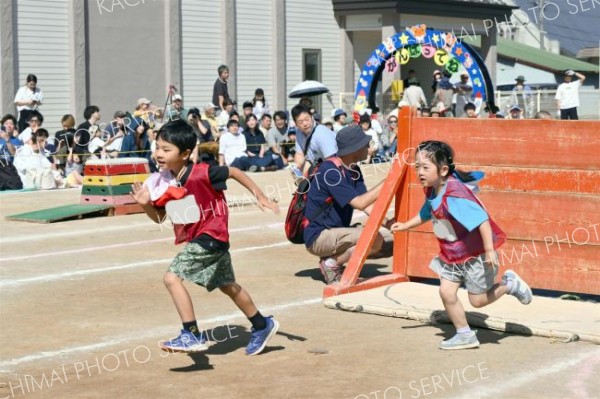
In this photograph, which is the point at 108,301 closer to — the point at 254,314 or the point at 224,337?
the point at 224,337

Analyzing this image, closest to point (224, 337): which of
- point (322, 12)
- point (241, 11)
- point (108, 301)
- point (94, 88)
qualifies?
point (108, 301)

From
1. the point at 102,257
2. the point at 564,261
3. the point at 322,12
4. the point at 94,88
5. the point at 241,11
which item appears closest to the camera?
the point at 564,261

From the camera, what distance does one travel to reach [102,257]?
37.7 ft

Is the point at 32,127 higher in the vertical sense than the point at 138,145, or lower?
higher

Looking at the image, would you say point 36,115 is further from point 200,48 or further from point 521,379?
point 521,379

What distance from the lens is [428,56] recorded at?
27891 millimetres

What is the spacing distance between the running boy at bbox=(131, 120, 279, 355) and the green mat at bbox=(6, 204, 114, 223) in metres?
7.72

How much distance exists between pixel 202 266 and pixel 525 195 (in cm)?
314

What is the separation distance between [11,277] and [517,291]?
5081 millimetres

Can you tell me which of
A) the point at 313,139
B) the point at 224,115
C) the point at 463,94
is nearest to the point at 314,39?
the point at 463,94

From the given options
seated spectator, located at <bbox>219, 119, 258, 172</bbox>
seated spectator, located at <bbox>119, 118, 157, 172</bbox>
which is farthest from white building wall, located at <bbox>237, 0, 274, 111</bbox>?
seated spectator, located at <bbox>119, 118, 157, 172</bbox>

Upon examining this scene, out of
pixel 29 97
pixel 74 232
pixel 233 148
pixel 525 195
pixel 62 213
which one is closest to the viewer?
pixel 525 195

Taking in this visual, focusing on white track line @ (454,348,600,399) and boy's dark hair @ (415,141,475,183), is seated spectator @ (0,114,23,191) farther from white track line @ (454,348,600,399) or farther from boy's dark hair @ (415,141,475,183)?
white track line @ (454,348,600,399)

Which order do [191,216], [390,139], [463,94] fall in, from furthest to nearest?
1. [463,94]
2. [390,139]
3. [191,216]
